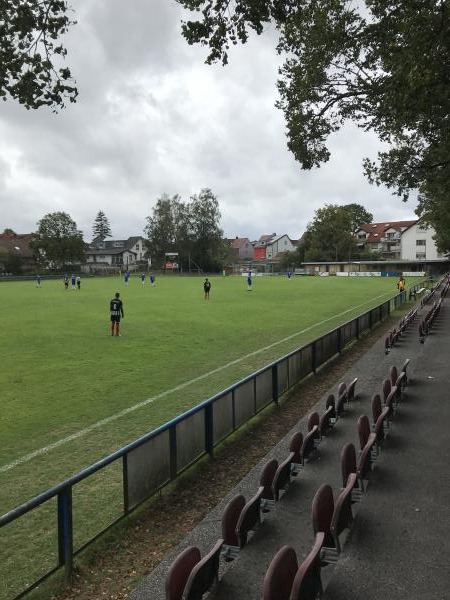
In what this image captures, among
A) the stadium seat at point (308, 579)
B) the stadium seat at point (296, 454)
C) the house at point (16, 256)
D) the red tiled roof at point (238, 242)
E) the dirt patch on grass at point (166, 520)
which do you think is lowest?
the dirt patch on grass at point (166, 520)

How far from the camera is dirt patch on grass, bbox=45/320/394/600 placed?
4.91 metres

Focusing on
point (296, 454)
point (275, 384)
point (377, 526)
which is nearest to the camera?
point (377, 526)

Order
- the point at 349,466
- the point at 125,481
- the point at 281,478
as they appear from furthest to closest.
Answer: the point at 281,478, the point at 349,466, the point at 125,481

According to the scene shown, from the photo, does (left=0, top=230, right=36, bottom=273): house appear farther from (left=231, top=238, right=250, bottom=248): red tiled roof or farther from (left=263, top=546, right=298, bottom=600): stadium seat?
(left=263, top=546, right=298, bottom=600): stadium seat

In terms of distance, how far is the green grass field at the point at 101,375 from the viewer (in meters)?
7.55

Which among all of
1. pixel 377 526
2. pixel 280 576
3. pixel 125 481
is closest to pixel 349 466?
pixel 377 526

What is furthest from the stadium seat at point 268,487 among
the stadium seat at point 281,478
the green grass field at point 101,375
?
the green grass field at point 101,375

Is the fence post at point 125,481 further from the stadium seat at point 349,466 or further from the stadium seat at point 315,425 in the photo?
the stadium seat at point 315,425

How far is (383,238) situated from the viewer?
11356cm

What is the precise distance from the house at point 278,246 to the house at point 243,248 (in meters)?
12.3

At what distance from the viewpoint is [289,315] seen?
26.9 m

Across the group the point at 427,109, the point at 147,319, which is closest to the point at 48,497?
the point at 427,109

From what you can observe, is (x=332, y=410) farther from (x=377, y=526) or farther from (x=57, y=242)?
(x=57, y=242)

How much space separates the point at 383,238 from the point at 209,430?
113569mm
